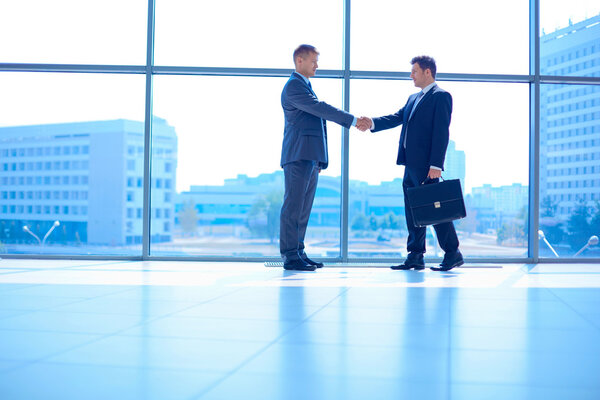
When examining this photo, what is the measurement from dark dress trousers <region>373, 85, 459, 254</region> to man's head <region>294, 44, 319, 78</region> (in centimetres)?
68

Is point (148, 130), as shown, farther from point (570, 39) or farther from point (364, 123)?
point (570, 39)

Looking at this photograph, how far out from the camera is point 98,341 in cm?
155

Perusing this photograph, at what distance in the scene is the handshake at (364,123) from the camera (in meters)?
3.97

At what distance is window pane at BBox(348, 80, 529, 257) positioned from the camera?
446 centimetres

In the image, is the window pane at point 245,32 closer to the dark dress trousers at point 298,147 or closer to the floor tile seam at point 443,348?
the dark dress trousers at point 298,147

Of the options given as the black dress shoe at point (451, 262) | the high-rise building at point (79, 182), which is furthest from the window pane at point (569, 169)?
the high-rise building at point (79, 182)

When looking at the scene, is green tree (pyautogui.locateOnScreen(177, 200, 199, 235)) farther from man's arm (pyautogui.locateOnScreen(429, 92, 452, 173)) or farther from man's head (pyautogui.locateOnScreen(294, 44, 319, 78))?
man's arm (pyautogui.locateOnScreen(429, 92, 452, 173))

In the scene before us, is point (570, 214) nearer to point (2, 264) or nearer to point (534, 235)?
point (534, 235)

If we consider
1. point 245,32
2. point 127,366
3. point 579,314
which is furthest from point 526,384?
point 245,32

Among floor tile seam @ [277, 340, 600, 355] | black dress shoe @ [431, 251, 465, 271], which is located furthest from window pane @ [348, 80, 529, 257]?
floor tile seam @ [277, 340, 600, 355]

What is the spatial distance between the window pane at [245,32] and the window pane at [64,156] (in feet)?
1.43

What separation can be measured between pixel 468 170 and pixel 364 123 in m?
1.19

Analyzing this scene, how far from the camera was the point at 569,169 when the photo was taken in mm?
4707

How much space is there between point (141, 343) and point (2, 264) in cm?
303
